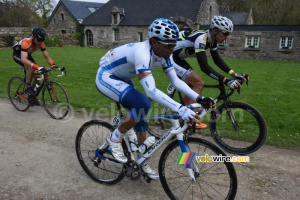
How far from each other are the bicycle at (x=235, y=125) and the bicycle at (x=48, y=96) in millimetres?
2891

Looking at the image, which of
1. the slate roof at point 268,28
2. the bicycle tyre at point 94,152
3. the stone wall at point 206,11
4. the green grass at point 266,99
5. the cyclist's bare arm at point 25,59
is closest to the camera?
the bicycle tyre at point 94,152

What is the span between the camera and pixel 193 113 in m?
2.88

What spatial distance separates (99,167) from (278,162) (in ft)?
9.95

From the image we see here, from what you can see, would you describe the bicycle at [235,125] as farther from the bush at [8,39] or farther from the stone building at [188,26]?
the bush at [8,39]

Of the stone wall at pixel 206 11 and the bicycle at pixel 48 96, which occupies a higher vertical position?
the stone wall at pixel 206 11

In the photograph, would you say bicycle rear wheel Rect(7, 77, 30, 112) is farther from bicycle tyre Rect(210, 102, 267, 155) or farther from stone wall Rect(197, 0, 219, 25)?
stone wall Rect(197, 0, 219, 25)

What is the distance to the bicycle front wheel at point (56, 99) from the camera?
23.1ft

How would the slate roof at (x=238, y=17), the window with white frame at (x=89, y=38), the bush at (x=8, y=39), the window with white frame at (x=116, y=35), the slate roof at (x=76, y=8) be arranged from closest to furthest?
the bush at (x=8, y=39) → the slate roof at (x=238, y=17) → the window with white frame at (x=116, y=35) → the window with white frame at (x=89, y=38) → the slate roof at (x=76, y=8)

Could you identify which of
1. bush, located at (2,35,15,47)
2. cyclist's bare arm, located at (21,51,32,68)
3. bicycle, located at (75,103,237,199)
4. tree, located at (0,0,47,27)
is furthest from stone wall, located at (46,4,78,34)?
bicycle, located at (75,103,237,199)

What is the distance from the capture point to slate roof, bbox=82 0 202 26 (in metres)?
33.7

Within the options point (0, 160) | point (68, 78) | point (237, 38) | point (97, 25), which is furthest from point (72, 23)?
point (0, 160)

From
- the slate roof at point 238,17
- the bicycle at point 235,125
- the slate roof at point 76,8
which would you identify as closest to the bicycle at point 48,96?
the bicycle at point 235,125

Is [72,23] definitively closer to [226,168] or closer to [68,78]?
[68,78]

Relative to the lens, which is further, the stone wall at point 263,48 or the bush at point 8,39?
the bush at point 8,39
